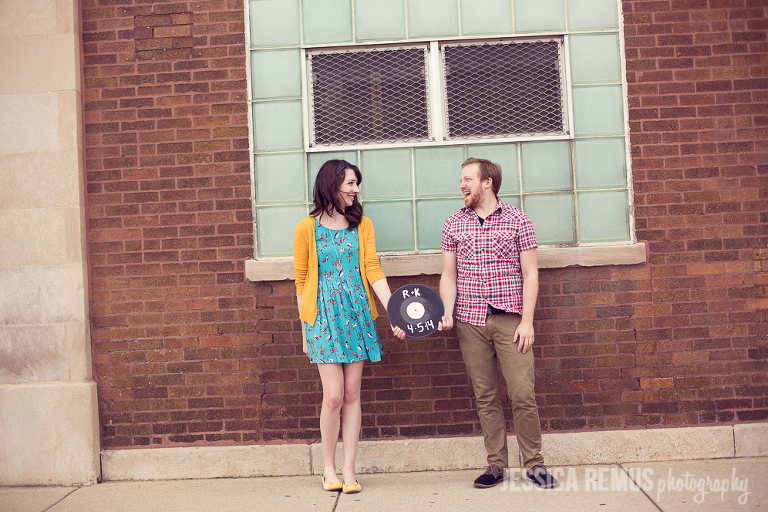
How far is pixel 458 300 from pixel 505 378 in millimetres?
572

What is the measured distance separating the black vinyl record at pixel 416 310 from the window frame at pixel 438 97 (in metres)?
1.29

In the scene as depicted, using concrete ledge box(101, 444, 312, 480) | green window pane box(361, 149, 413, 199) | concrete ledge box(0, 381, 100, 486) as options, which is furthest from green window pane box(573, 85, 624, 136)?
concrete ledge box(0, 381, 100, 486)

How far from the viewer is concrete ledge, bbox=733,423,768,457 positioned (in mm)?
4418

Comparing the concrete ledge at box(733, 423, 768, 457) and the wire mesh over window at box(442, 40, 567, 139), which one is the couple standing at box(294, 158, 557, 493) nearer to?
the wire mesh over window at box(442, 40, 567, 139)

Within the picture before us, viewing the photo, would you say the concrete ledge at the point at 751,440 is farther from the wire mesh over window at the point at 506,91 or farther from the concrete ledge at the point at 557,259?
the wire mesh over window at the point at 506,91

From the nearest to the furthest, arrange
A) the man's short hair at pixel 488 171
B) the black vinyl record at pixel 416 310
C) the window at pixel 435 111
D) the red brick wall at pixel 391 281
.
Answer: the black vinyl record at pixel 416 310 → the man's short hair at pixel 488 171 → the red brick wall at pixel 391 281 → the window at pixel 435 111

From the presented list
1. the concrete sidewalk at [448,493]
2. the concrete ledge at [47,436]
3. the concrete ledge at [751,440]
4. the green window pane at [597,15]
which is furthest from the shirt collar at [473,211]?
the concrete ledge at [47,436]

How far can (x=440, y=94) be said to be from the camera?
4641 millimetres

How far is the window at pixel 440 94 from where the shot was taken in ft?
15.3

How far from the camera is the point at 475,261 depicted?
13.0 feet

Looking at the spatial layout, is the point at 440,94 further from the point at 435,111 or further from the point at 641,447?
the point at 641,447

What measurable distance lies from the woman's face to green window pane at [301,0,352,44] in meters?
1.28

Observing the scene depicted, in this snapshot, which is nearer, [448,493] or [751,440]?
[448,493]

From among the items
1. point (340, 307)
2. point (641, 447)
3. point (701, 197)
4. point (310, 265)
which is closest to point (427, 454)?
point (340, 307)
